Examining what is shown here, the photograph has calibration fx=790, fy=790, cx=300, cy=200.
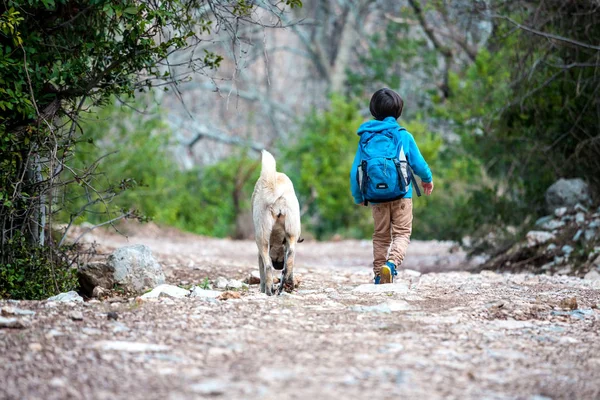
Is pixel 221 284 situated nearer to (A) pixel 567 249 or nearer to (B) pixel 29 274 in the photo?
(B) pixel 29 274

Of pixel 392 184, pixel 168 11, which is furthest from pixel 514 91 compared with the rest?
pixel 168 11

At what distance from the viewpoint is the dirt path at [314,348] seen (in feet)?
12.8

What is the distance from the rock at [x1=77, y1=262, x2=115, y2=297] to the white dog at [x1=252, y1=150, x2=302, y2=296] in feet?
5.82

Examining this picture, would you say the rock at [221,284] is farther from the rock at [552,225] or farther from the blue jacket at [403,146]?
the rock at [552,225]

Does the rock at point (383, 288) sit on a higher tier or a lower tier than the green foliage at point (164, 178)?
lower

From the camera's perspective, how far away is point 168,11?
7.18m

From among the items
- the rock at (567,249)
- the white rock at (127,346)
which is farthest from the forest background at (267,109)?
the white rock at (127,346)

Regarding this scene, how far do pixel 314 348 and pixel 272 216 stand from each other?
2.21 metres

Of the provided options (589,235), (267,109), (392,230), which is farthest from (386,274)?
(267,109)

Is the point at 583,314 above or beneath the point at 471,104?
beneath

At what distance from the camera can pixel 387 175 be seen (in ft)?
23.5

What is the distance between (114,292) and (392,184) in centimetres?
284

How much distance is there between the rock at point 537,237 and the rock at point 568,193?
24.9 inches

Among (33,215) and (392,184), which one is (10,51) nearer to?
(33,215)
